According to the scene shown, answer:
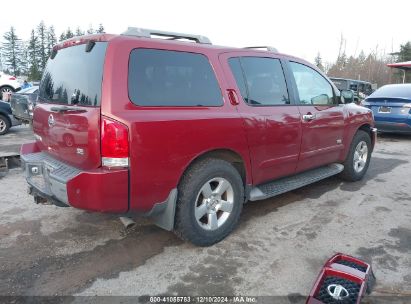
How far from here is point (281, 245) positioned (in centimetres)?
351

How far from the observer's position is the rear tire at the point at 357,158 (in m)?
5.40

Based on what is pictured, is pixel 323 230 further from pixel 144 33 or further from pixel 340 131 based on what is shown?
pixel 144 33

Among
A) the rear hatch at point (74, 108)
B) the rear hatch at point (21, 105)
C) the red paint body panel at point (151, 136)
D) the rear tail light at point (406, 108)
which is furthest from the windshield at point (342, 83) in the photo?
the rear hatch at point (74, 108)

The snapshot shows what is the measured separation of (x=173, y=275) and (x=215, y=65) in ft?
6.23

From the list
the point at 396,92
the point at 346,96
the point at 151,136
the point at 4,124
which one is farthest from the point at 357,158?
the point at 4,124

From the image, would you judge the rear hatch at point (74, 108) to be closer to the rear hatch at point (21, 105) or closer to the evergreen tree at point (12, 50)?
the rear hatch at point (21, 105)

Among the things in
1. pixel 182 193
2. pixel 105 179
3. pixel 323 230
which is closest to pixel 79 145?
pixel 105 179

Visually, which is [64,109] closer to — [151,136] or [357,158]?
[151,136]

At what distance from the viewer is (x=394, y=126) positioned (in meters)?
9.30

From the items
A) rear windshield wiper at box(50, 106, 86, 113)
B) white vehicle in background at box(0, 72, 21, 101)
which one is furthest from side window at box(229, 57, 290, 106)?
white vehicle in background at box(0, 72, 21, 101)

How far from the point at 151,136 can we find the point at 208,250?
4.08 feet

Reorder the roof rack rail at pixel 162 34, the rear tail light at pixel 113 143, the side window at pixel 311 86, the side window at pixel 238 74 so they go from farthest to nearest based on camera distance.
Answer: the side window at pixel 311 86 < the side window at pixel 238 74 < the roof rack rail at pixel 162 34 < the rear tail light at pixel 113 143

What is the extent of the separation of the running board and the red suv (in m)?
0.02

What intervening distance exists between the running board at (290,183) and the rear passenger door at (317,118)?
0.11 m
